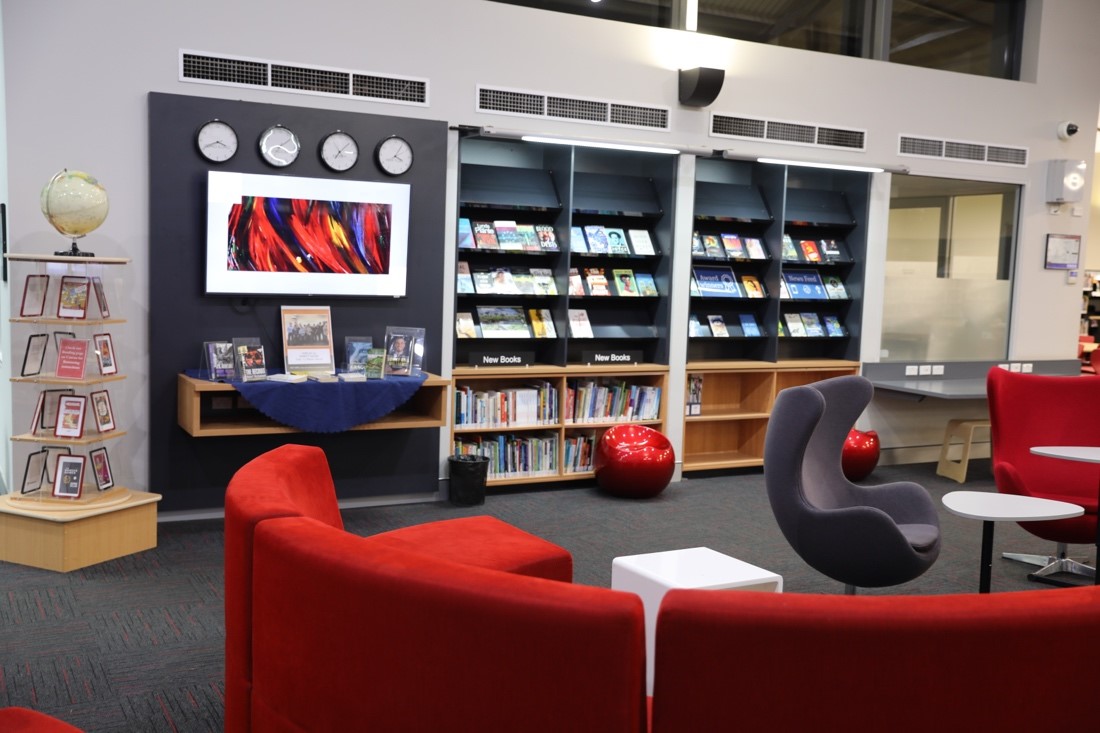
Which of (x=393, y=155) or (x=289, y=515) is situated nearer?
(x=289, y=515)

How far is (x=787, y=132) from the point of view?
699 cm

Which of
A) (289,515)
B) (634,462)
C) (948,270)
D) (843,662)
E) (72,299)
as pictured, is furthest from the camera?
(948,270)

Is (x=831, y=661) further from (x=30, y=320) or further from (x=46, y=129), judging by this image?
(x=46, y=129)

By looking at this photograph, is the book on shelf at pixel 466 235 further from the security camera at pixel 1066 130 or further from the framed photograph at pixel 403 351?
the security camera at pixel 1066 130

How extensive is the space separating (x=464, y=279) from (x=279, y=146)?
1426 mm

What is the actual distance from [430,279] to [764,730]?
4.57m

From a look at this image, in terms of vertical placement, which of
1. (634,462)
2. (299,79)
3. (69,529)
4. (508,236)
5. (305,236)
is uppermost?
(299,79)

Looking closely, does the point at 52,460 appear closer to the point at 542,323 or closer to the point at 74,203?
the point at 74,203

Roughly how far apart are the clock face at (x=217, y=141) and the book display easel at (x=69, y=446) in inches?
34.9

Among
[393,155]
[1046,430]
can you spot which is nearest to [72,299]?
[393,155]

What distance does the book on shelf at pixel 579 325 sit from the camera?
6570 mm

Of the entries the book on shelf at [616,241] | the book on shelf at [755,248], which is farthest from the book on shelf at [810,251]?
the book on shelf at [616,241]

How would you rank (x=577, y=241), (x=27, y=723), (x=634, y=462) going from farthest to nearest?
(x=577, y=241) → (x=634, y=462) → (x=27, y=723)

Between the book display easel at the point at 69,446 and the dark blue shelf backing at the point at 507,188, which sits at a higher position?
the dark blue shelf backing at the point at 507,188
